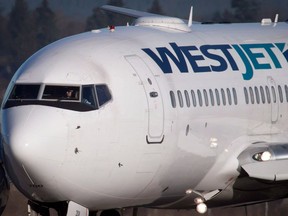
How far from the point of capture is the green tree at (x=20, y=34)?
5322 centimetres

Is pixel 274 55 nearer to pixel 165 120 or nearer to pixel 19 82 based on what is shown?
pixel 165 120

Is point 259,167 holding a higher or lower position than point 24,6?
lower

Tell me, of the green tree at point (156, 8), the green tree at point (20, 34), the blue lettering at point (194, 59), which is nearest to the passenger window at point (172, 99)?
the blue lettering at point (194, 59)

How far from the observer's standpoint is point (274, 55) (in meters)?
38.1

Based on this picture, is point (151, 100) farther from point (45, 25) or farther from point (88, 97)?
point (45, 25)

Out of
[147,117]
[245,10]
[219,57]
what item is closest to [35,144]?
[147,117]

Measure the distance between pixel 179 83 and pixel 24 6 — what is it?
802 inches

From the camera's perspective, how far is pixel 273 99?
3744 centimetres

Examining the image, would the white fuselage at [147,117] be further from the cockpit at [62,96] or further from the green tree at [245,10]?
the green tree at [245,10]

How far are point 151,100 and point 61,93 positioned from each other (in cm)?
207

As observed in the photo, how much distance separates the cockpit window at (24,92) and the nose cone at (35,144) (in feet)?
1.30

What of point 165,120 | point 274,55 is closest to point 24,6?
point 274,55

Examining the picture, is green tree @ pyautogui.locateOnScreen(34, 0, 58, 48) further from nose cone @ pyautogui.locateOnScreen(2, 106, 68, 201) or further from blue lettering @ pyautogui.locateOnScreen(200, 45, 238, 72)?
nose cone @ pyautogui.locateOnScreen(2, 106, 68, 201)

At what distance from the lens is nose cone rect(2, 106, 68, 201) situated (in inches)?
1236
